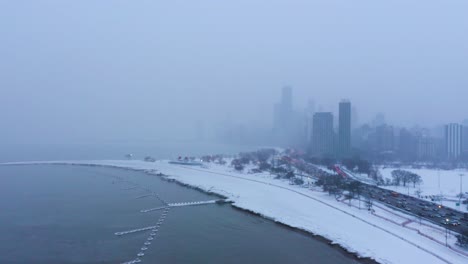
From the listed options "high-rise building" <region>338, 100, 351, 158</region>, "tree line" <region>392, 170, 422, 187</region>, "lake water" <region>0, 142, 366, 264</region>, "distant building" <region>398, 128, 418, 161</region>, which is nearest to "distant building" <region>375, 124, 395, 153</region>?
"distant building" <region>398, 128, 418, 161</region>

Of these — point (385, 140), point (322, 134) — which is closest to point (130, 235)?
point (322, 134)

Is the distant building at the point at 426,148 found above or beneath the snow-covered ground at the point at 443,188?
above

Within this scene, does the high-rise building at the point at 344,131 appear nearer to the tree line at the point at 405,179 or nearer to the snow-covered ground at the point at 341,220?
the tree line at the point at 405,179

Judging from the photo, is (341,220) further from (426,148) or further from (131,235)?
(426,148)

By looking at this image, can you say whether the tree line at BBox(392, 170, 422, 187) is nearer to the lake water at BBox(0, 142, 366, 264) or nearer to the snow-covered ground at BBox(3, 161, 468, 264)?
the snow-covered ground at BBox(3, 161, 468, 264)

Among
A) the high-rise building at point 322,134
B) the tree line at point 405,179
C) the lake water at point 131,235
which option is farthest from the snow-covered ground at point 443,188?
the high-rise building at point 322,134

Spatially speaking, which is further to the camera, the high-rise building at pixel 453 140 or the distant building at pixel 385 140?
the distant building at pixel 385 140
